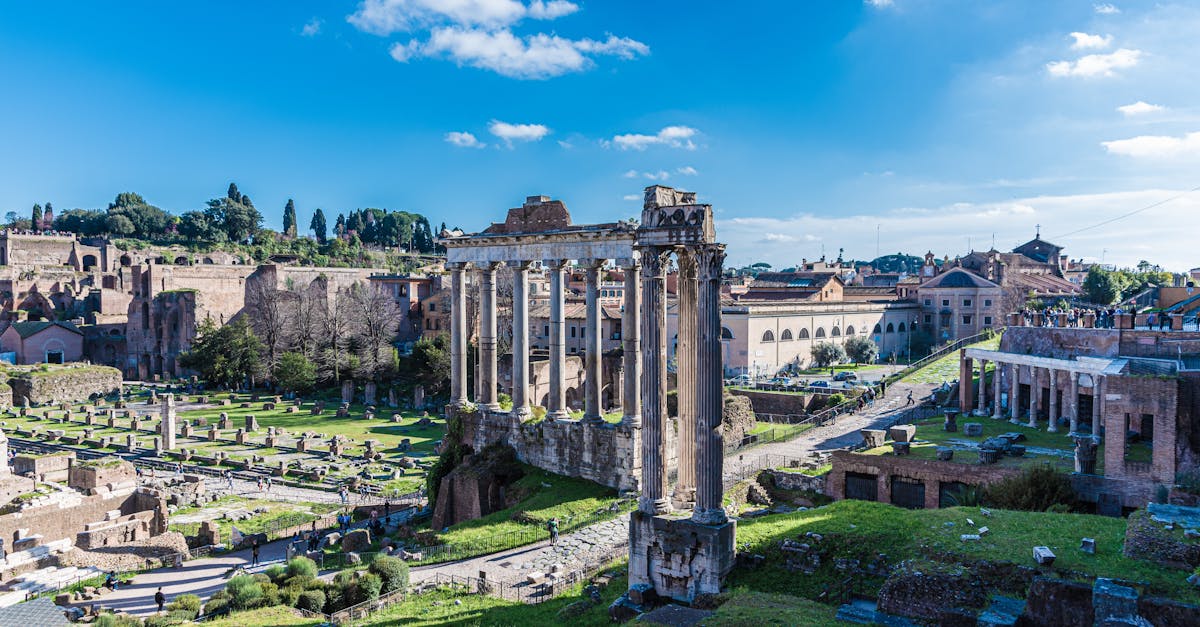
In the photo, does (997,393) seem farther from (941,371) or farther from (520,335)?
(520,335)

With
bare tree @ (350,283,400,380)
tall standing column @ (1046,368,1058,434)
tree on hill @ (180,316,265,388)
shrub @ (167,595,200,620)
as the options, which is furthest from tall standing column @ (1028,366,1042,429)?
tree on hill @ (180,316,265,388)

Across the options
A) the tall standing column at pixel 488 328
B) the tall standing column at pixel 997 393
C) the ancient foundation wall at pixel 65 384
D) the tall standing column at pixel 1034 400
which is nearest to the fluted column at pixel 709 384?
the tall standing column at pixel 488 328

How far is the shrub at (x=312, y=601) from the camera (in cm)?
1459

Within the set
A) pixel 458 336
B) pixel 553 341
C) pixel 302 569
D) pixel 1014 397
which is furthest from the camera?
pixel 1014 397

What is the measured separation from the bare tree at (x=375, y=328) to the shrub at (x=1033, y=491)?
4059 centimetres

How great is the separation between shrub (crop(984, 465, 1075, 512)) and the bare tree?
133ft

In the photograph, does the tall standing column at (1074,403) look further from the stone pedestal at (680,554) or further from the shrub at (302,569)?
the shrub at (302,569)

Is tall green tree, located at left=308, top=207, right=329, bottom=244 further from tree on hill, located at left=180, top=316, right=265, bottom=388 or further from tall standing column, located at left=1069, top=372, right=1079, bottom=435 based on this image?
tall standing column, located at left=1069, top=372, right=1079, bottom=435

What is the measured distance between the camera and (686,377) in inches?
508

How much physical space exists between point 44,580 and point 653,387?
16158 millimetres

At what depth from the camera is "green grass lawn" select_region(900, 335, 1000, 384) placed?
37562mm

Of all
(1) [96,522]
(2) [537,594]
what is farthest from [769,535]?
(1) [96,522]

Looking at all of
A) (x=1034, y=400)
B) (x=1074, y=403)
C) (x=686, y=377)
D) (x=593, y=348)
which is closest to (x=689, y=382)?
(x=686, y=377)

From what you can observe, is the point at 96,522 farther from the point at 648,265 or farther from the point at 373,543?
the point at 648,265
